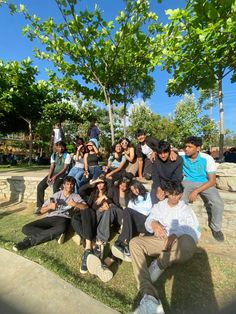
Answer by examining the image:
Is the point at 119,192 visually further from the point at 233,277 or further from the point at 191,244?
the point at 233,277

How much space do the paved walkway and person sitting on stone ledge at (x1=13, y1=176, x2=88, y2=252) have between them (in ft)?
2.60

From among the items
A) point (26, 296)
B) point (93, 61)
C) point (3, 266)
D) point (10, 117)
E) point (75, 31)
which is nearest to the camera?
point (26, 296)

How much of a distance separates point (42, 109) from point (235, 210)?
1563 cm

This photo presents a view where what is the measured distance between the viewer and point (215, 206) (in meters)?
4.77

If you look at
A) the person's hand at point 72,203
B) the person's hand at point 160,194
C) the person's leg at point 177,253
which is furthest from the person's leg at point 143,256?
the person's hand at point 72,203

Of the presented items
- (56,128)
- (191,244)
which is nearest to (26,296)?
(191,244)

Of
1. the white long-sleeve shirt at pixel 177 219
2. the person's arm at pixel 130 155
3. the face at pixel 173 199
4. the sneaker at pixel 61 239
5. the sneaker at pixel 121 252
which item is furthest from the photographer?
the person's arm at pixel 130 155

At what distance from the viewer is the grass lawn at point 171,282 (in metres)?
3.42

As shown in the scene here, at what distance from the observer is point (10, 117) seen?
18.0 m

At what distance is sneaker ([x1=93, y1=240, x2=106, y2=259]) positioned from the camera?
174 inches

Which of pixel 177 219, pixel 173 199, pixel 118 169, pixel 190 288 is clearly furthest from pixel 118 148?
pixel 190 288

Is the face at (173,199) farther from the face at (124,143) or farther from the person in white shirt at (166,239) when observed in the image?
the face at (124,143)

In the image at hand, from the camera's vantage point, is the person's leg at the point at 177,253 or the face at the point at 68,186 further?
the face at the point at 68,186

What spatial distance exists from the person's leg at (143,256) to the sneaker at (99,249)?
835mm
